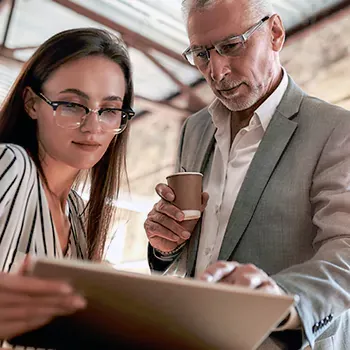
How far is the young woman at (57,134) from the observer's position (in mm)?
1200

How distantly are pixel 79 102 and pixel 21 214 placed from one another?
33 cm

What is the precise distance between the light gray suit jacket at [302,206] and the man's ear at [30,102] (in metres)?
0.64

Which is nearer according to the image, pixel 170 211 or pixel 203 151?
pixel 170 211

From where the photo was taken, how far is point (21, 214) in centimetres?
119

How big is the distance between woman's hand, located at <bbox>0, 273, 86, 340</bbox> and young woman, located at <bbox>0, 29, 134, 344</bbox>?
0.43 meters

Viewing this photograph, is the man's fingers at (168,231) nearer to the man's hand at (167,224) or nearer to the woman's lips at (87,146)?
the man's hand at (167,224)

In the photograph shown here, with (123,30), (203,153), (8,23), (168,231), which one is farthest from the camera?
(123,30)

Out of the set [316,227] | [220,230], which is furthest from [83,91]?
[316,227]

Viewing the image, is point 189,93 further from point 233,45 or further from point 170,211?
point 170,211

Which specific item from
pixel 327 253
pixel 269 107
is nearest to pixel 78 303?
pixel 327 253

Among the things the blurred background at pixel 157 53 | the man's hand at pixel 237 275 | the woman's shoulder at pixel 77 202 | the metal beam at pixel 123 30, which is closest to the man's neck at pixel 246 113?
the woman's shoulder at pixel 77 202

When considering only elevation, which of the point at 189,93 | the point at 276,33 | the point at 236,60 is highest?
the point at 276,33

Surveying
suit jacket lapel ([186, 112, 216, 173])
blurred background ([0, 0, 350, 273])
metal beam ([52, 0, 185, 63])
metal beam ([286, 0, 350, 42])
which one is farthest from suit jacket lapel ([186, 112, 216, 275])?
metal beam ([52, 0, 185, 63])

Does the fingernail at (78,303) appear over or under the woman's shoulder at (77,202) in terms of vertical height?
over
